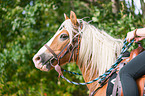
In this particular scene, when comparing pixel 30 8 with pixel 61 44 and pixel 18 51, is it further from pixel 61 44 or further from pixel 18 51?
pixel 61 44

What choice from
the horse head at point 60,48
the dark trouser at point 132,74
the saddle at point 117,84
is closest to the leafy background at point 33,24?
the horse head at point 60,48

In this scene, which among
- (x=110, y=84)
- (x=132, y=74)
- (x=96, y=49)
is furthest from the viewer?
(x=96, y=49)

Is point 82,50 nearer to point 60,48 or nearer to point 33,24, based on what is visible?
point 60,48

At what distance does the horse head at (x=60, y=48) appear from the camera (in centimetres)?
214

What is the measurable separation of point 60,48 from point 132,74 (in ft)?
3.01

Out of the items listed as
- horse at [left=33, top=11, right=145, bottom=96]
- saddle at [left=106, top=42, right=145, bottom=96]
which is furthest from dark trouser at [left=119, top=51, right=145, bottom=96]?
horse at [left=33, top=11, right=145, bottom=96]

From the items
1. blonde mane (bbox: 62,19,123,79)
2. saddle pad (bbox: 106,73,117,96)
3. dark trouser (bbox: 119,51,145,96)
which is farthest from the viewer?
blonde mane (bbox: 62,19,123,79)

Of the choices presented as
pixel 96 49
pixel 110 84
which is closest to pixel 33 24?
pixel 96 49

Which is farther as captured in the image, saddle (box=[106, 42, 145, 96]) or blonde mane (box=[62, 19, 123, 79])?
blonde mane (box=[62, 19, 123, 79])

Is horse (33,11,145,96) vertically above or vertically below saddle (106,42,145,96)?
above

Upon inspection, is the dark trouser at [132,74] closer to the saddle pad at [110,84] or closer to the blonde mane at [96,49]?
the saddle pad at [110,84]

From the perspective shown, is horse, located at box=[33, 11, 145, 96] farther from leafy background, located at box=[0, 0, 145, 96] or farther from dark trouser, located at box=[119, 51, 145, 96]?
leafy background, located at box=[0, 0, 145, 96]

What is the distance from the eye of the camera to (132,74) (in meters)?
1.62

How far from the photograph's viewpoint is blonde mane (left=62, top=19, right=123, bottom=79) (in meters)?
2.05
